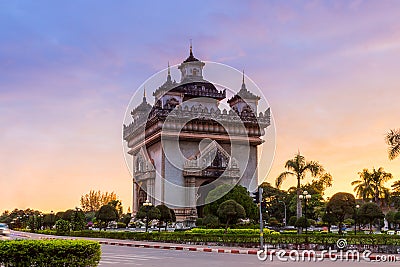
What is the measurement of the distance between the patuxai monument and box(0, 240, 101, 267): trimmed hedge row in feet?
147

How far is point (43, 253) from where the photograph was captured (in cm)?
1086

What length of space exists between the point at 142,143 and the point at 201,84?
9.84 meters

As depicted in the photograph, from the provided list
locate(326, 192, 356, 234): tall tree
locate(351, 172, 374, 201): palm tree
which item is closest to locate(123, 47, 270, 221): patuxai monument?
locate(351, 172, 374, 201): palm tree

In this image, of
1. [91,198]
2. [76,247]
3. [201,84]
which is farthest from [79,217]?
[91,198]

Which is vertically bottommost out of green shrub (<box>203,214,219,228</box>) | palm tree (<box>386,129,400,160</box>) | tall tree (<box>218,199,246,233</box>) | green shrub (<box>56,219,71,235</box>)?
green shrub (<box>56,219,71,235</box>)

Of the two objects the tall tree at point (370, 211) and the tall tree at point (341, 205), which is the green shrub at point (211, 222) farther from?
the tall tree at point (341, 205)

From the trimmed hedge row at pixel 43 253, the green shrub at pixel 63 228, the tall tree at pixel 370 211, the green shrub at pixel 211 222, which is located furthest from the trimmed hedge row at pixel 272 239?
the trimmed hedge row at pixel 43 253

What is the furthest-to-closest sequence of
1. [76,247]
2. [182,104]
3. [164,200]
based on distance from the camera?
[182,104]
[164,200]
[76,247]

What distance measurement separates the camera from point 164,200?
56.8 m

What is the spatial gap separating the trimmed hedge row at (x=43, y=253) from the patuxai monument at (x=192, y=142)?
44.8 m

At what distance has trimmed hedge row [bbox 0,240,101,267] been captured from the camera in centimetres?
1086

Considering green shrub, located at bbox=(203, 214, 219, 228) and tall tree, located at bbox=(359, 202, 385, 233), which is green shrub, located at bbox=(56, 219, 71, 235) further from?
tall tree, located at bbox=(359, 202, 385, 233)

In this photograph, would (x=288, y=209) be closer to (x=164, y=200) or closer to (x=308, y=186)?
(x=308, y=186)

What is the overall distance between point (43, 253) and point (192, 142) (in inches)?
1919
